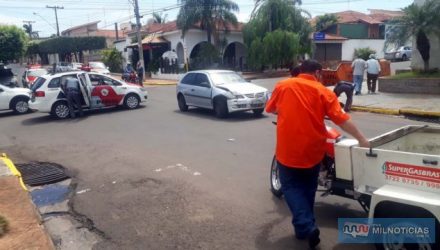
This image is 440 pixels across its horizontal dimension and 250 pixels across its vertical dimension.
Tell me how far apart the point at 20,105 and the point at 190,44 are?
69.7 feet

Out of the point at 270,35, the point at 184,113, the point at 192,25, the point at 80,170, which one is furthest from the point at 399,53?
the point at 80,170

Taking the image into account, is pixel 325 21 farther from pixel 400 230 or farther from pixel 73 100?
pixel 400 230

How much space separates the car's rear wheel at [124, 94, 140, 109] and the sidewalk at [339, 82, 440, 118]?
7736mm

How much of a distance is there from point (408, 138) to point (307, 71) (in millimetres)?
1633

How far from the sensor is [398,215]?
12.1 feet

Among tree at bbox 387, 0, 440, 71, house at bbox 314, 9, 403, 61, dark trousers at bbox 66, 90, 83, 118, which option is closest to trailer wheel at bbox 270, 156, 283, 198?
dark trousers at bbox 66, 90, 83, 118

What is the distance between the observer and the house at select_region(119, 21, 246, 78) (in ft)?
120

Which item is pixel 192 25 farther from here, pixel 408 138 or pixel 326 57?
pixel 408 138

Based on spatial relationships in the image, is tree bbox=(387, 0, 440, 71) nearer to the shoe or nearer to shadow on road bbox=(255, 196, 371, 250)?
shadow on road bbox=(255, 196, 371, 250)

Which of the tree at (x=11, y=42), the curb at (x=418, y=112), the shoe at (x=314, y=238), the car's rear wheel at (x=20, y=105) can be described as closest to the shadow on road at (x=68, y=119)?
the car's rear wheel at (x=20, y=105)

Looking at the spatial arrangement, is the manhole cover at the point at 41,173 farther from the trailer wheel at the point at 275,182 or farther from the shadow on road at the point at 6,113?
the shadow on road at the point at 6,113

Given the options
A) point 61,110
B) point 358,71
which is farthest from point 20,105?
point 358,71

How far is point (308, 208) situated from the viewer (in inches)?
165

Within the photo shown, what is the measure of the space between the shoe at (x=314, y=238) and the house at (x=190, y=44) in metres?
31.3
